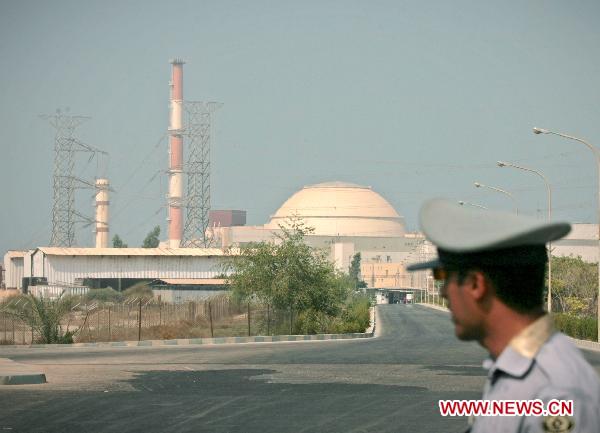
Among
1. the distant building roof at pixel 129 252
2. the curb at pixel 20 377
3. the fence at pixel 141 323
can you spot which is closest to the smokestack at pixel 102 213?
the distant building roof at pixel 129 252

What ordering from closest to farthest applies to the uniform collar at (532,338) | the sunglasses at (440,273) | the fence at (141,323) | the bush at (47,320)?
the uniform collar at (532,338) → the sunglasses at (440,273) → the bush at (47,320) → the fence at (141,323)

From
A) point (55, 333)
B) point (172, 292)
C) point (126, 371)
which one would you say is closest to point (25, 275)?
point (172, 292)

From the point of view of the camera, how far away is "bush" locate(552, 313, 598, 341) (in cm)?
4284

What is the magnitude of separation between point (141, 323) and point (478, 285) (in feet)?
153

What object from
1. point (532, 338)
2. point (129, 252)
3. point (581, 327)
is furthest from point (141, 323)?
point (129, 252)

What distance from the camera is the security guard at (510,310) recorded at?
8.25ft

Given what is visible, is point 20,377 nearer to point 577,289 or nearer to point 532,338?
point 532,338

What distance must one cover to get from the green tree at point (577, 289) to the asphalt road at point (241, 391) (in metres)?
34.1

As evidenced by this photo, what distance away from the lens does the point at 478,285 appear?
9.07ft

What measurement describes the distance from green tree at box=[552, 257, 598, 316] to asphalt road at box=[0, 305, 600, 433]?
1344 inches

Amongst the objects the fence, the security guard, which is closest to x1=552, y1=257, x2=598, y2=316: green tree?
the fence

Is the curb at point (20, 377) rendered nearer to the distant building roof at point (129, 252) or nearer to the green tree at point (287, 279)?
the green tree at point (287, 279)

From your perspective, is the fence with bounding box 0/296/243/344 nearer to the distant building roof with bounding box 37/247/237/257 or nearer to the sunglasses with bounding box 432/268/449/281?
the distant building roof with bounding box 37/247/237/257

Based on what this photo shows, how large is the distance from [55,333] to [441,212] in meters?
37.0
